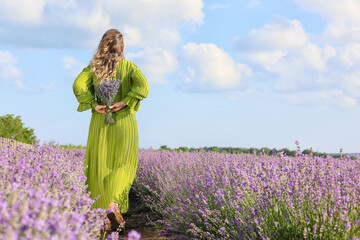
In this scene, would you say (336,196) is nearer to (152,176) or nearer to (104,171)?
(104,171)

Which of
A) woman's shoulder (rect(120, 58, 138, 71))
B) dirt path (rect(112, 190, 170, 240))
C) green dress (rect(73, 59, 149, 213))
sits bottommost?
dirt path (rect(112, 190, 170, 240))

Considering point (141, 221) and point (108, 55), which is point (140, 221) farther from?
point (108, 55)

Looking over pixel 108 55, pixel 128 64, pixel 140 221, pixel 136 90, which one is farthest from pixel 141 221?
pixel 108 55

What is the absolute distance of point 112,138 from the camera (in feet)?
15.0

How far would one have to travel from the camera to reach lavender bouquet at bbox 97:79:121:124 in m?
4.41

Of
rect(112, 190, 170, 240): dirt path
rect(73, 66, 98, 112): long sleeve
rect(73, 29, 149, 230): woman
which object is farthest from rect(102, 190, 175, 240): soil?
rect(73, 66, 98, 112): long sleeve

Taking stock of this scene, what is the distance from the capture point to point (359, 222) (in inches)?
105

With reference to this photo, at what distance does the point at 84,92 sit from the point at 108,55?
53cm

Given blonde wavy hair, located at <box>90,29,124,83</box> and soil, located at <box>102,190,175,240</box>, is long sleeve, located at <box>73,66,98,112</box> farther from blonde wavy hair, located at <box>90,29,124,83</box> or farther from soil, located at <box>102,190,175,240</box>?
soil, located at <box>102,190,175,240</box>

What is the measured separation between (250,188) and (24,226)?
188cm

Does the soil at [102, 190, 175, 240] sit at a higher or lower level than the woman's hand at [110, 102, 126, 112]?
lower

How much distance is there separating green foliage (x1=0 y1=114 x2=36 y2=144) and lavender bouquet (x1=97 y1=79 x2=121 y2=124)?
9.78 m

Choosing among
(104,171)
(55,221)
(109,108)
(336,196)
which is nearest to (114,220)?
(104,171)

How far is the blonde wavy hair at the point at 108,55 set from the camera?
459 centimetres
